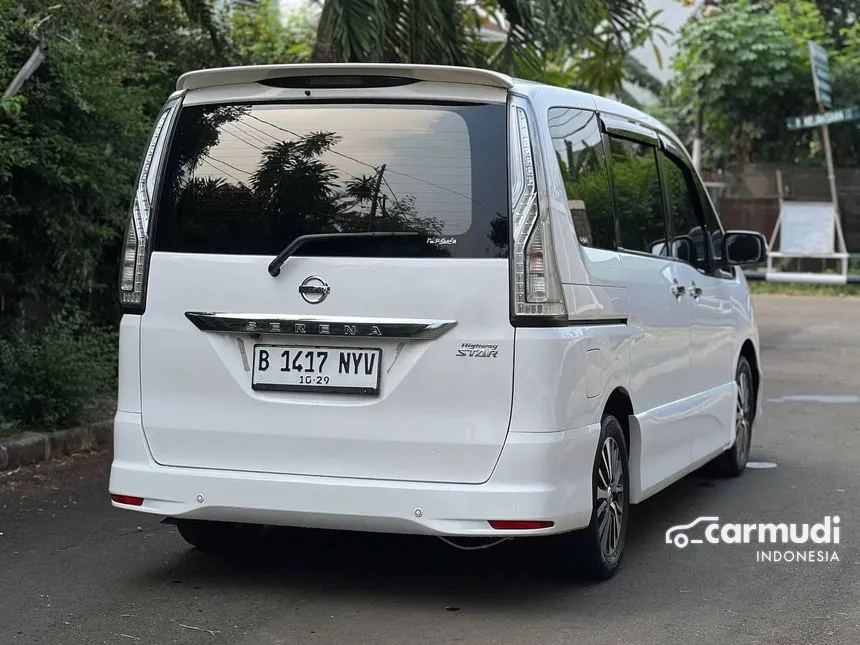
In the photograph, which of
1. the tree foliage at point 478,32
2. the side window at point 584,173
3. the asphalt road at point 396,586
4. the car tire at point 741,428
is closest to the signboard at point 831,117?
the tree foliage at point 478,32

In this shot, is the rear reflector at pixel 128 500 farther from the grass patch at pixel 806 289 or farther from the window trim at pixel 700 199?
the grass patch at pixel 806 289

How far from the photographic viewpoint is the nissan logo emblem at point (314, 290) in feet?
15.8

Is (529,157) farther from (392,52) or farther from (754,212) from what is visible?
→ (754,212)

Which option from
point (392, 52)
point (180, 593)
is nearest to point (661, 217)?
point (180, 593)

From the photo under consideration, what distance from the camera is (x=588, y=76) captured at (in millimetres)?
14844

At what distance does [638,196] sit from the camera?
604 cm

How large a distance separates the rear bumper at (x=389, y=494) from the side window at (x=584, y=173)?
2.64ft

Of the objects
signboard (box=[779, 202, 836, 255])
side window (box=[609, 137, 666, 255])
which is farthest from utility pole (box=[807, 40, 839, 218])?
side window (box=[609, 137, 666, 255])

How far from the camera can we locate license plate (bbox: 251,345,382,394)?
4781mm

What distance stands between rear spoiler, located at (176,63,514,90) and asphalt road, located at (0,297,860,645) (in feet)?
6.54

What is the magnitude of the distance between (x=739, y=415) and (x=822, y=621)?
313cm

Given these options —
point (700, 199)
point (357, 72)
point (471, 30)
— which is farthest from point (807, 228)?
point (357, 72)

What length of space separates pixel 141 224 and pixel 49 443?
3146 millimetres

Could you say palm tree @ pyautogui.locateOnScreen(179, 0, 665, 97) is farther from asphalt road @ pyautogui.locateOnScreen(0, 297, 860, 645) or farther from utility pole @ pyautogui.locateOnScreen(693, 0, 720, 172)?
utility pole @ pyautogui.locateOnScreen(693, 0, 720, 172)
